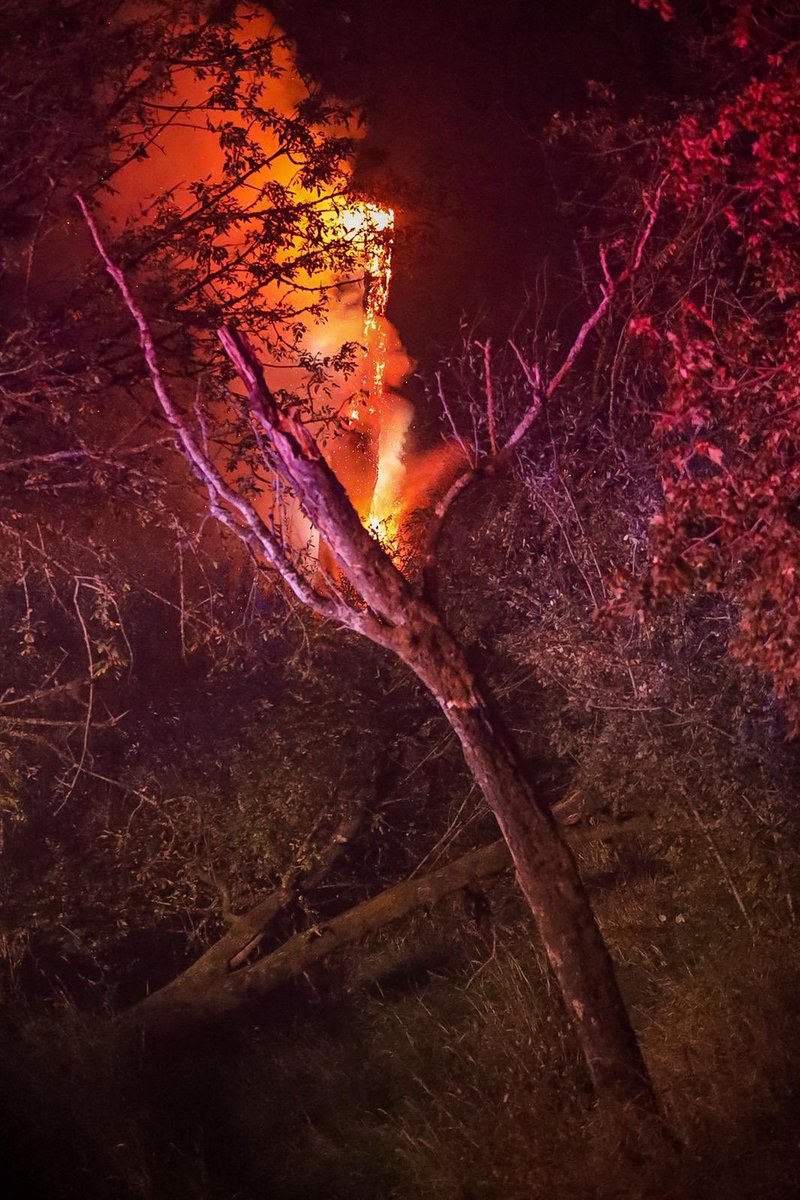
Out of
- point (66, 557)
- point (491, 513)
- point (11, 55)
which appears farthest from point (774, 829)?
point (11, 55)

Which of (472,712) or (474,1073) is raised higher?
(472,712)

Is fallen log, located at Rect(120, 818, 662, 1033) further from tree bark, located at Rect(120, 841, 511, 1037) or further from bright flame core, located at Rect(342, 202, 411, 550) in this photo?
bright flame core, located at Rect(342, 202, 411, 550)

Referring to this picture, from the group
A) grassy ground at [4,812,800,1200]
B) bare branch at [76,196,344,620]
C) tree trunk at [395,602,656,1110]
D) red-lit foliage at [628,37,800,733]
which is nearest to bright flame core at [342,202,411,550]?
red-lit foliage at [628,37,800,733]

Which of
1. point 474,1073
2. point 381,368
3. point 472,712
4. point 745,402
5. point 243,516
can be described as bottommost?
point 474,1073

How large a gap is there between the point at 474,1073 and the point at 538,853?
190cm

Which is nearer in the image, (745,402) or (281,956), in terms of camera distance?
(745,402)

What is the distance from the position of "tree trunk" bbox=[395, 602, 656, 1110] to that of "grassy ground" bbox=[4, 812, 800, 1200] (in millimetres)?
455

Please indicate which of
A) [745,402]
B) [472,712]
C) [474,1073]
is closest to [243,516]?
[472,712]

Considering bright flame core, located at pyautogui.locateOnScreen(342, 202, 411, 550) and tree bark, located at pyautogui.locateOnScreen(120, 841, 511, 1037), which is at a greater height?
bright flame core, located at pyautogui.locateOnScreen(342, 202, 411, 550)

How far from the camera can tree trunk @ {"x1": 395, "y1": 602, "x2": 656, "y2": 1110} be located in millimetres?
6488

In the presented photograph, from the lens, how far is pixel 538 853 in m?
6.56

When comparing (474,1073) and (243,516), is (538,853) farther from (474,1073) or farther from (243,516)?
(243,516)

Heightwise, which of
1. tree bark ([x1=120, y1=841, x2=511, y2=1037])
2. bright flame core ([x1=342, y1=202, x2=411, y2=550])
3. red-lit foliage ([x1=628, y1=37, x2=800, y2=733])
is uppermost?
bright flame core ([x1=342, y1=202, x2=411, y2=550])

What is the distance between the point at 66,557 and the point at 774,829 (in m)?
6.26
